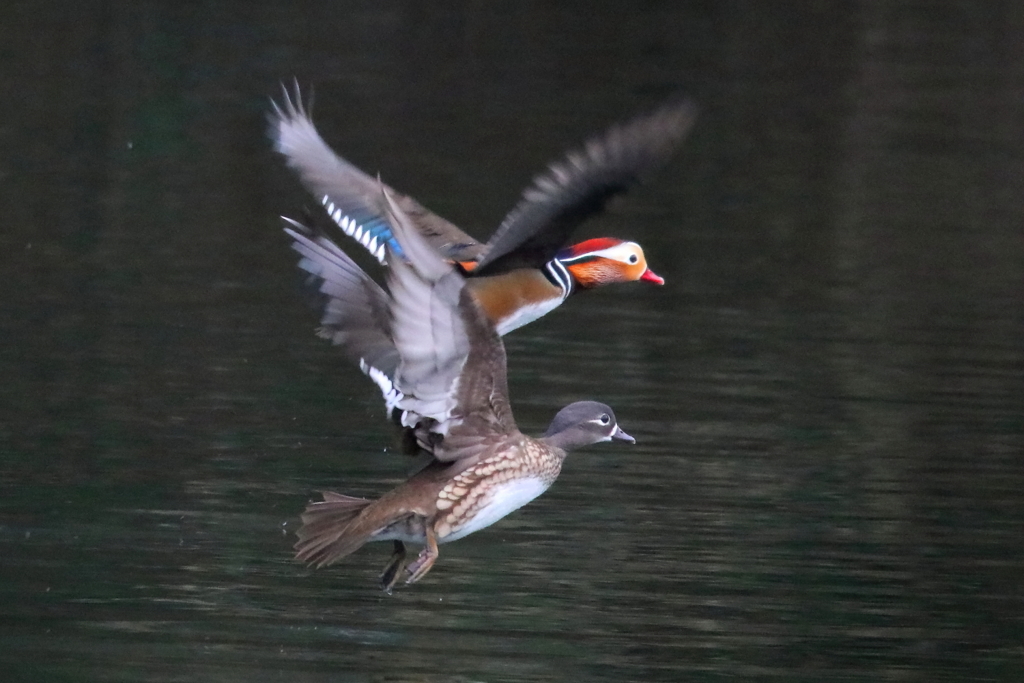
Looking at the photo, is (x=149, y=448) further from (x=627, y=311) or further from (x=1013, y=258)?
(x=1013, y=258)

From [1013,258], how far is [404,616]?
30.7 ft

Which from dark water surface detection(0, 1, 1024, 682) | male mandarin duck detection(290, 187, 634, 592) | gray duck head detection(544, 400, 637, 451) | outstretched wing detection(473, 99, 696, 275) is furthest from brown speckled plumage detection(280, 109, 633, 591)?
outstretched wing detection(473, 99, 696, 275)

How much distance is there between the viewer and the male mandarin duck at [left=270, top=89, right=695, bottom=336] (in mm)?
7859

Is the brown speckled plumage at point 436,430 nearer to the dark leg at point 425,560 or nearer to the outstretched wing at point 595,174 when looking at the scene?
the dark leg at point 425,560

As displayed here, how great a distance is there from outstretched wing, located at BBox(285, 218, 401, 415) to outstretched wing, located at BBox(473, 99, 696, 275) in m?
0.60

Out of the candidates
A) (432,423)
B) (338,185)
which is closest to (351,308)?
(432,423)

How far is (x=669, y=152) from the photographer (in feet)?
25.8

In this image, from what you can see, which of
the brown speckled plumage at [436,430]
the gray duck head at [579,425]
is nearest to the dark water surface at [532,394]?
the brown speckled plumage at [436,430]

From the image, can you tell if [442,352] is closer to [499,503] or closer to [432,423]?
[432,423]

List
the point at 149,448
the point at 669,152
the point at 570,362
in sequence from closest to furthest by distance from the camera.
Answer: the point at 669,152
the point at 149,448
the point at 570,362

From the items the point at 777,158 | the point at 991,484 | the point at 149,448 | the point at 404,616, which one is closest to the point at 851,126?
the point at 777,158

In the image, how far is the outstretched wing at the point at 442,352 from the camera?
278 inches

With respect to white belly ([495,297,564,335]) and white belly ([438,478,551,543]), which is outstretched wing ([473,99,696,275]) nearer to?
white belly ([438,478,551,543])

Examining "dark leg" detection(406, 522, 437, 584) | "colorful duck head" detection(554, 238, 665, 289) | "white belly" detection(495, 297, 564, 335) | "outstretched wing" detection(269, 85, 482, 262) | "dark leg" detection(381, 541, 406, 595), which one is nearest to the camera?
"dark leg" detection(406, 522, 437, 584)
